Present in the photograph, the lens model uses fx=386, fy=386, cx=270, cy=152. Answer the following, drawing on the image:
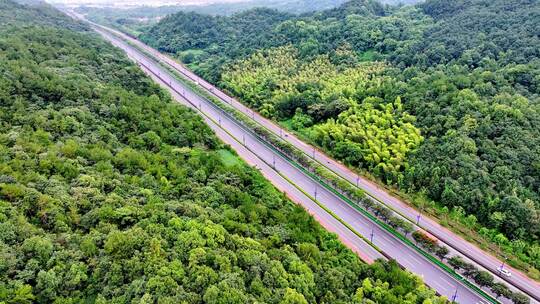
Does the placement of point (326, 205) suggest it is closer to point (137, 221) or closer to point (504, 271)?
point (504, 271)

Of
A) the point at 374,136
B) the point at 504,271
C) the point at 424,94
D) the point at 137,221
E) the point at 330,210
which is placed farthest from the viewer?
the point at 424,94

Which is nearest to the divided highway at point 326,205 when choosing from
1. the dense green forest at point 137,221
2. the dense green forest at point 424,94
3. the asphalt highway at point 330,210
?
the asphalt highway at point 330,210

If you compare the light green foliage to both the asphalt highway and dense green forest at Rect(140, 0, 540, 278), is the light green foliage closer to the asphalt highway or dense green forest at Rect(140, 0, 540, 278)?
dense green forest at Rect(140, 0, 540, 278)

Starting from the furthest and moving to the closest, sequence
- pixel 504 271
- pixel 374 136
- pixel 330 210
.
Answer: pixel 374 136, pixel 330 210, pixel 504 271

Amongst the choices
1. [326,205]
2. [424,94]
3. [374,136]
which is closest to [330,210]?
[326,205]

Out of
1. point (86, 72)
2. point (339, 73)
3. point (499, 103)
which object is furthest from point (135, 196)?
point (339, 73)

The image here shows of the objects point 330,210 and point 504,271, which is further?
point 330,210

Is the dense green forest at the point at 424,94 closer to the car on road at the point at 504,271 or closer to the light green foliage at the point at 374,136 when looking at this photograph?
the light green foliage at the point at 374,136

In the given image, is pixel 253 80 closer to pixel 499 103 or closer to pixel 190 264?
pixel 499 103
